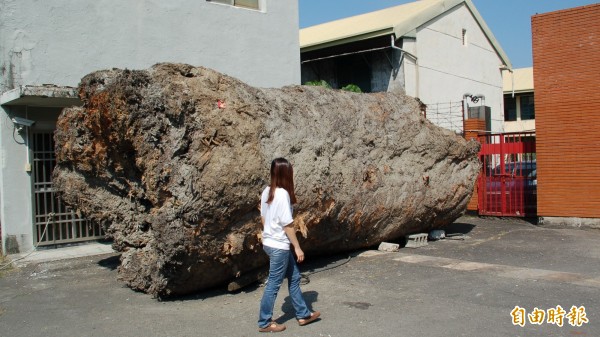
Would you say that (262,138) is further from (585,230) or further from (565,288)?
(585,230)

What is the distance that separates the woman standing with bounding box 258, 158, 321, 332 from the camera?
5258mm

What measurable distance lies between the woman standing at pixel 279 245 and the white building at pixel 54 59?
5519 millimetres

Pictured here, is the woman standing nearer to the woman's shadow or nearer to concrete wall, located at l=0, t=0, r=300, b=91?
the woman's shadow

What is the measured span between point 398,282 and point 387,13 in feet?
54.4

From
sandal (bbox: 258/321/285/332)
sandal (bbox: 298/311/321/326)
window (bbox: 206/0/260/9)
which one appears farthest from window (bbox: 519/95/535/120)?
sandal (bbox: 258/321/285/332)

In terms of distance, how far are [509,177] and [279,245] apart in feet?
31.4

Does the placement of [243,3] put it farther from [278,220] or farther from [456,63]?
[456,63]

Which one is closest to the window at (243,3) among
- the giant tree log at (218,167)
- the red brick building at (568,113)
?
the giant tree log at (218,167)

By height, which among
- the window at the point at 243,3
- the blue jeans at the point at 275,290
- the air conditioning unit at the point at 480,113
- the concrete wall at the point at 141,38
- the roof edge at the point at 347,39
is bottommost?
the blue jeans at the point at 275,290

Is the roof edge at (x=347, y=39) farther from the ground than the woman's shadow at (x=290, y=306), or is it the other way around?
the roof edge at (x=347, y=39)

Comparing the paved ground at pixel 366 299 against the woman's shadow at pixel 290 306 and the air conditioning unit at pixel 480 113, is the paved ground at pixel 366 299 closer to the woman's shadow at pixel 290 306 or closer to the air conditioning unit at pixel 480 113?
the woman's shadow at pixel 290 306

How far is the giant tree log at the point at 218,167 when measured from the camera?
20.0 feet

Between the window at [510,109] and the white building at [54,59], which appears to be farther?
the window at [510,109]

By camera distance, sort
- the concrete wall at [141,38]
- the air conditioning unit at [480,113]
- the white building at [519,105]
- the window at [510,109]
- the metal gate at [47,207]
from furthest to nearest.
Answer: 1. the window at [510,109]
2. the white building at [519,105]
3. the air conditioning unit at [480,113]
4. the metal gate at [47,207]
5. the concrete wall at [141,38]
